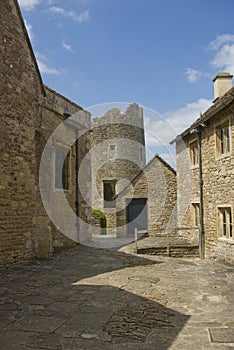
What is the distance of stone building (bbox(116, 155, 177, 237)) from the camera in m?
18.2

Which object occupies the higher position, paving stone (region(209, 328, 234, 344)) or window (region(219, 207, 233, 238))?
window (region(219, 207, 233, 238))

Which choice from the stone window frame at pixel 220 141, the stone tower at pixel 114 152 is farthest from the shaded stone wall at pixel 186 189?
the stone tower at pixel 114 152

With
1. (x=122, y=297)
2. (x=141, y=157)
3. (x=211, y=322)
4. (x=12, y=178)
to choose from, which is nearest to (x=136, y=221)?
(x=141, y=157)

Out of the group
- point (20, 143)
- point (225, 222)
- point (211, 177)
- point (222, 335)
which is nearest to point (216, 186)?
point (211, 177)

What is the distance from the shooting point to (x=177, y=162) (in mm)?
17203

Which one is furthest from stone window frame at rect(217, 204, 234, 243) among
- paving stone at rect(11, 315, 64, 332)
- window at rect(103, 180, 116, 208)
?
window at rect(103, 180, 116, 208)

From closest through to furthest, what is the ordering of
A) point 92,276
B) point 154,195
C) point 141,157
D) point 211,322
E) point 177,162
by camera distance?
1. point 211,322
2. point 92,276
3. point 177,162
4. point 154,195
5. point 141,157

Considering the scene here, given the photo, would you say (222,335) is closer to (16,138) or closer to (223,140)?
(16,138)

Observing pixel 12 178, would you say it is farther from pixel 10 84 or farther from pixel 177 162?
pixel 177 162

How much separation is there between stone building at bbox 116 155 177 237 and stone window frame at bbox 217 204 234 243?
5.97m

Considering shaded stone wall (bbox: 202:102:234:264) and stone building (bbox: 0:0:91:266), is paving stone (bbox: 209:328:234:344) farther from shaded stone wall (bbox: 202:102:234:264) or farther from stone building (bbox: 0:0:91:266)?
shaded stone wall (bbox: 202:102:234:264)

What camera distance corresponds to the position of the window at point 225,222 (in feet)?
35.7

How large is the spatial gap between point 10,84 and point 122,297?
6.57 m

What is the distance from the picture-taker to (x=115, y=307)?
555 centimetres
